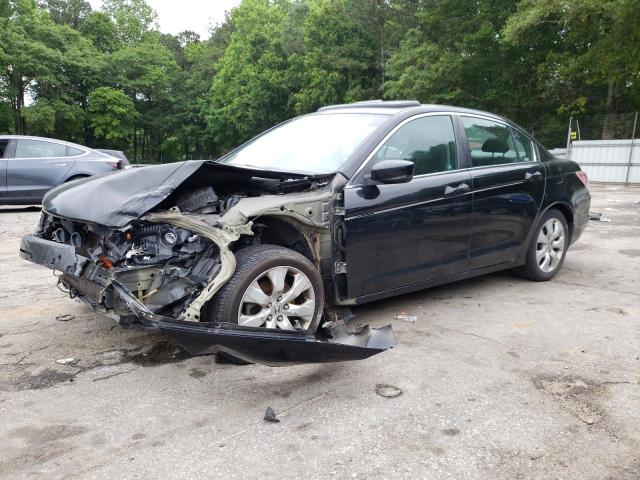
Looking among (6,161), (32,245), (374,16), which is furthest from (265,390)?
(374,16)

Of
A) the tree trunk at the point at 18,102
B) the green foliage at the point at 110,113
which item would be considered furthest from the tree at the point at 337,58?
the tree trunk at the point at 18,102

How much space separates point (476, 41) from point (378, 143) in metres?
24.5

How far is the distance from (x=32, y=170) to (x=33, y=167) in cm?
6

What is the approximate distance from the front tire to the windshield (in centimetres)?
79

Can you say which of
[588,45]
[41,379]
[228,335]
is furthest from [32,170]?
[588,45]

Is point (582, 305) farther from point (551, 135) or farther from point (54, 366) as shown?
point (551, 135)

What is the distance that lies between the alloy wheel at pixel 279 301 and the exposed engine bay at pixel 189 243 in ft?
0.28

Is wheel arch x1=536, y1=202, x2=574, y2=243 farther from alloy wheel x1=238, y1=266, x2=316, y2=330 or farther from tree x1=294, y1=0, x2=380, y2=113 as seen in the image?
tree x1=294, y1=0, x2=380, y2=113

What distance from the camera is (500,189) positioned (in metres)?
4.65

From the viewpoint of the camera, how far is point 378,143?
153 inches

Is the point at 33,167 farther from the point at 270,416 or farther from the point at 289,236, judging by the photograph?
the point at 270,416

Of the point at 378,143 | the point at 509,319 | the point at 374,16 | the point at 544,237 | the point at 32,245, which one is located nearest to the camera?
the point at 32,245

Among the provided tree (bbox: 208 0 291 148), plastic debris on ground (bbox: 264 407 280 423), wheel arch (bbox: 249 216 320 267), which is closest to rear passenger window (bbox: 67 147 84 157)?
wheel arch (bbox: 249 216 320 267)

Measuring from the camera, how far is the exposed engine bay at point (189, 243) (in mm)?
2889
